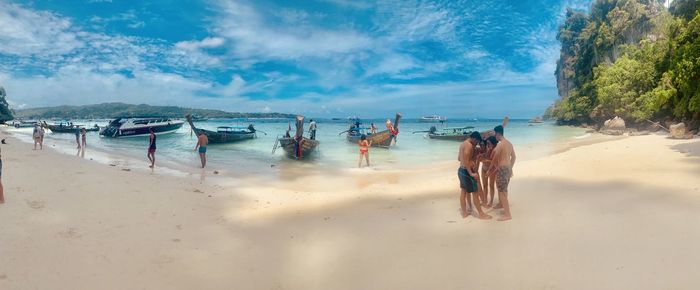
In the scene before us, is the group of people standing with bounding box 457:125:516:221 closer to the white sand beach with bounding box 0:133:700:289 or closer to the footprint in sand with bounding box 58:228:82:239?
the white sand beach with bounding box 0:133:700:289

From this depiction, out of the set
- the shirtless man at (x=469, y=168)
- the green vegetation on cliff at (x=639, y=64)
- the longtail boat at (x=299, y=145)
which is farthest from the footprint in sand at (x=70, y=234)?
the green vegetation on cliff at (x=639, y=64)

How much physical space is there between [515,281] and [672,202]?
4.70m

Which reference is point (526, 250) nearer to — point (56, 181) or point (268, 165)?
point (56, 181)

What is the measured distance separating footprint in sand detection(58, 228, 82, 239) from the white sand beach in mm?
32

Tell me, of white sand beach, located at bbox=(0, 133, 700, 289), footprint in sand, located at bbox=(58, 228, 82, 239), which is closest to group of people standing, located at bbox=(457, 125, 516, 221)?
white sand beach, located at bbox=(0, 133, 700, 289)

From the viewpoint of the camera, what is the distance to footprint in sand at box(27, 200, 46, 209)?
699cm

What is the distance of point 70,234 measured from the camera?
5770mm

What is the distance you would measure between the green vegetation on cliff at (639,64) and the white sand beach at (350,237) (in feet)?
44.5

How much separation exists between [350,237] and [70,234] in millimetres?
4612

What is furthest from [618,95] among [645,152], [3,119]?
[3,119]

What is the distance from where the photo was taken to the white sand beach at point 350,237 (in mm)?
4465

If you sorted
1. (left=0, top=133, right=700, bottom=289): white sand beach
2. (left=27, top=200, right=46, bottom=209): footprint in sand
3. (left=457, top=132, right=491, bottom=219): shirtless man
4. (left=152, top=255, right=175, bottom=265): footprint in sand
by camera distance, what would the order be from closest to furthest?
(left=0, top=133, right=700, bottom=289): white sand beach
(left=152, top=255, right=175, bottom=265): footprint in sand
(left=457, top=132, right=491, bottom=219): shirtless man
(left=27, top=200, right=46, bottom=209): footprint in sand

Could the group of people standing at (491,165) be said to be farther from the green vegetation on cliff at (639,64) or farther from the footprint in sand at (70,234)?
the green vegetation on cliff at (639,64)

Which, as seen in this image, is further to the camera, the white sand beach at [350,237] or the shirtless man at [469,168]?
the shirtless man at [469,168]
